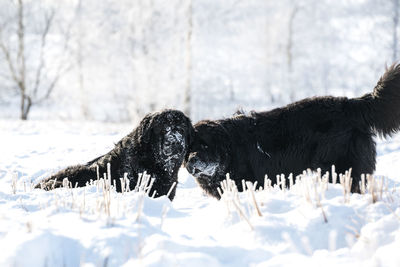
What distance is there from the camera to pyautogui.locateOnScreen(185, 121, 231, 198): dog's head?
4.66 metres

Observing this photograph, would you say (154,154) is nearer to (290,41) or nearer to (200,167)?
(200,167)

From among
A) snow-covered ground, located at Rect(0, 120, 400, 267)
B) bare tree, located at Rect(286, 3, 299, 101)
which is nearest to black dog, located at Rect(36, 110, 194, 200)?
snow-covered ground, located at Rect(0, 120, 400, 267)

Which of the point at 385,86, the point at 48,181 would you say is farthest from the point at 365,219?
the point at 48,181

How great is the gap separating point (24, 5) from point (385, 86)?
64.1ft

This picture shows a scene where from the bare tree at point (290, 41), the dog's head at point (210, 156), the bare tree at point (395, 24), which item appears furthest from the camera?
the bare tree at point (290, 41)

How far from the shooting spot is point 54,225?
2.53 metres

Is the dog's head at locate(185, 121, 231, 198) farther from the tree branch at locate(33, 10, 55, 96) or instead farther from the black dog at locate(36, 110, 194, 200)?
the tree branch at locate(33, 10, 55, 96)

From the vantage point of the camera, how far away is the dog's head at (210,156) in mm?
4656

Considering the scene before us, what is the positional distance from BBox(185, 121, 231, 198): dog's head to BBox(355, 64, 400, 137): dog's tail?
5.23ft

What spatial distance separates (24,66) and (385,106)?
18.3m

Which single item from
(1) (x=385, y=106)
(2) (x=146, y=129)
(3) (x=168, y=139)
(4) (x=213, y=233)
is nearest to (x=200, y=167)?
(3) (x=168, y=139)

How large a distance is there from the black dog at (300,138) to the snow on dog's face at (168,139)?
0.35 m

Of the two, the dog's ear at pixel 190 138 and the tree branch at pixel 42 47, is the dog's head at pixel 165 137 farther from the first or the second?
the tree branch at pixel 42 47

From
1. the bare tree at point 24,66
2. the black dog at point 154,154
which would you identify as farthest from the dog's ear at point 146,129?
the bare tree at point 24,66
